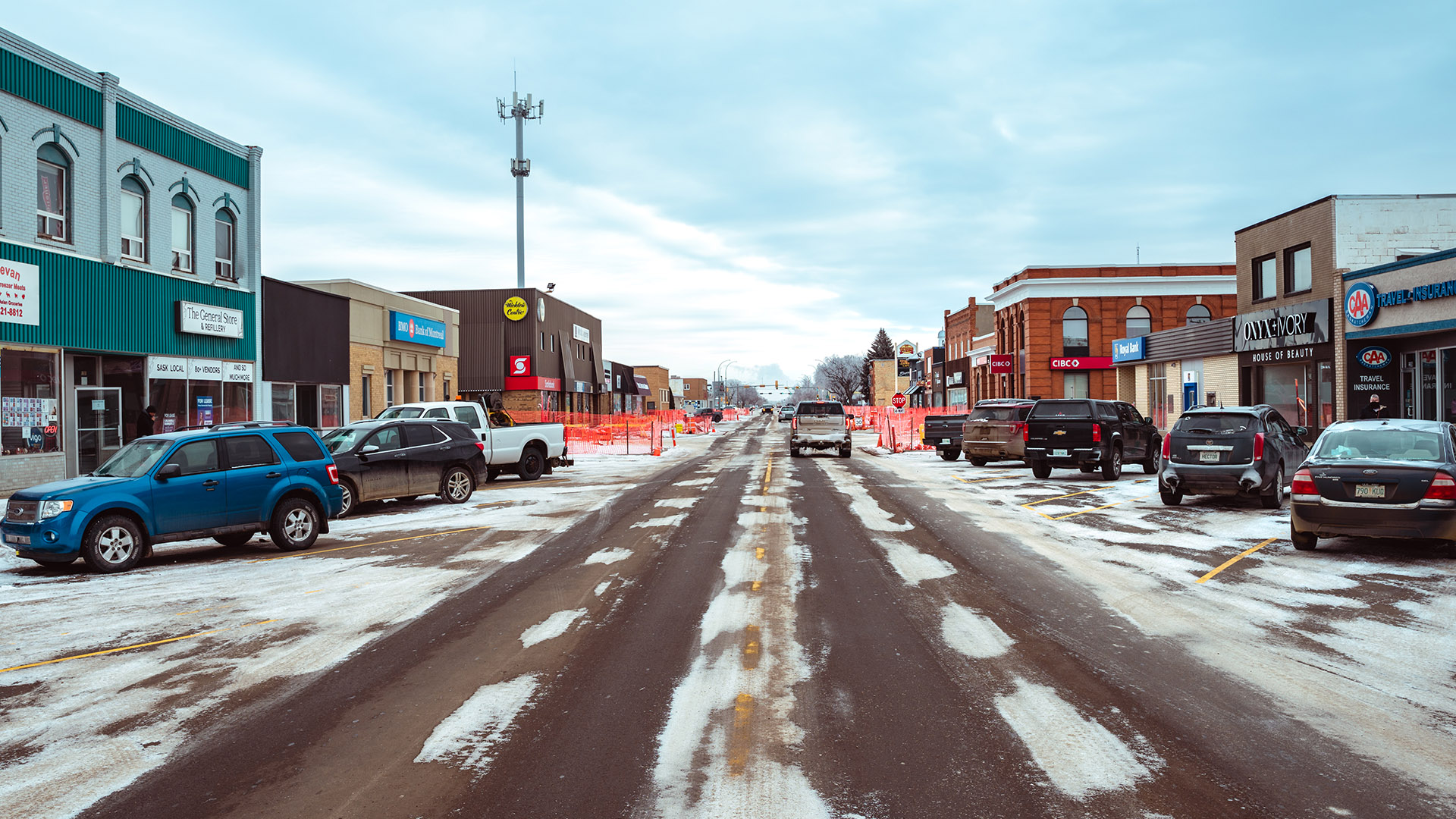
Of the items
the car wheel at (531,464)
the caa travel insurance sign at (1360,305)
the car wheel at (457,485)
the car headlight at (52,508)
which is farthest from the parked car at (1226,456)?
the car headlight at (52,508)

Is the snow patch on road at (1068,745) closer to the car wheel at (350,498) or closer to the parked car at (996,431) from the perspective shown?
the car wheel at (350,498)

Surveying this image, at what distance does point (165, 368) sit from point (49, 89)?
6.49 m

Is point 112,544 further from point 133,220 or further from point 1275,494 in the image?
point 1275,494

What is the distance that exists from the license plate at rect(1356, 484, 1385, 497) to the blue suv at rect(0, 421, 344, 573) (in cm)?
1264

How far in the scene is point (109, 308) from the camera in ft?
67.7

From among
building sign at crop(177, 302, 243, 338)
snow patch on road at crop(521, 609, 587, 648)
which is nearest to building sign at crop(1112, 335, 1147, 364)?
building sign at crop(177, 302, 243, 338)

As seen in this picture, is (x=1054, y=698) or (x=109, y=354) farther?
(x=109, y=354)

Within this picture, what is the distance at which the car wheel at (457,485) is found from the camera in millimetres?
17453

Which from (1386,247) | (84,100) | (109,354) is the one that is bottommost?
(109,354)

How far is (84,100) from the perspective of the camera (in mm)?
20359

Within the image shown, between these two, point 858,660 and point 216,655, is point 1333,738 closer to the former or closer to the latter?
point 858,660

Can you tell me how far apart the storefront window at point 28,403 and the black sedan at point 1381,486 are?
2212 centimetres

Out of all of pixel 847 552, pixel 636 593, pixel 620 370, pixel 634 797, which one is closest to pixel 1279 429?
pixel 847 552

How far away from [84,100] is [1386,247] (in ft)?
107
